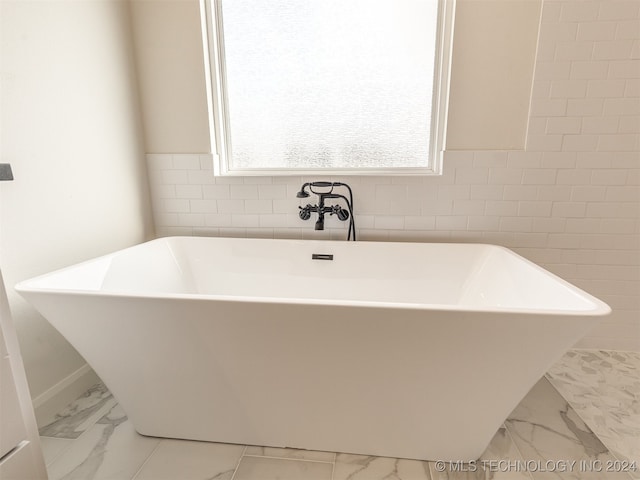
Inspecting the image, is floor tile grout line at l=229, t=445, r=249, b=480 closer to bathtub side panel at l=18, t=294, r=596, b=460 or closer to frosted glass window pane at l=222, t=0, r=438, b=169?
bathtub side panel at l=18, t=294, r=596, b=460

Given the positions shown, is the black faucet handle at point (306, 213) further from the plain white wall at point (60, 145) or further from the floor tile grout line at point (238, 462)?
the floor tile grout line at point (238, 462)

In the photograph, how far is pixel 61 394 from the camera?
5.48 feet

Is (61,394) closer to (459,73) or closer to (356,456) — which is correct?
(356,456)

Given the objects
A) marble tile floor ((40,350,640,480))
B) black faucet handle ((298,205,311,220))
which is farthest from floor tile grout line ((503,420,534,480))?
black faucet handle ((298,205,311,220))

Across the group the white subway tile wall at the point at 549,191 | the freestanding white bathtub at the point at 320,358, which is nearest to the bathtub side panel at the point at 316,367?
the freestanding white bathtub at the point at 320,358

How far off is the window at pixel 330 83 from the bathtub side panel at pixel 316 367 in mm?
1288

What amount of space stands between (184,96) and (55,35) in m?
0.68

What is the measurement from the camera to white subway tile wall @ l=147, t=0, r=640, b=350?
6.02ft

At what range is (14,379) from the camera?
890 millimetres

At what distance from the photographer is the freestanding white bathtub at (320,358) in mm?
1069

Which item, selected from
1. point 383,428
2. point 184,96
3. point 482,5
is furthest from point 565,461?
point 184,96

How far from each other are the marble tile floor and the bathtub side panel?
0.05 metres

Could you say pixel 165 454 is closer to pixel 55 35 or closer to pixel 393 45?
pixel 55 35

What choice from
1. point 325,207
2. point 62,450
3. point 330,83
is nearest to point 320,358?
point 325,207
